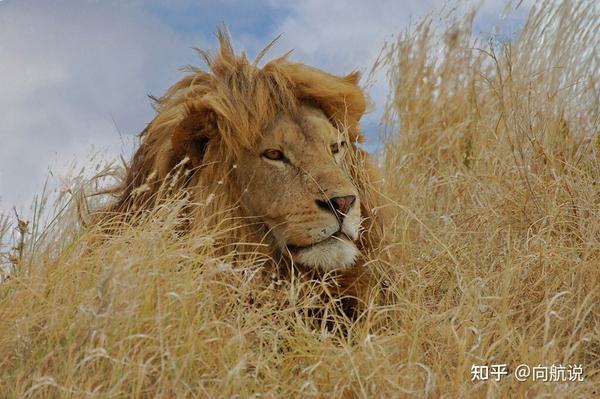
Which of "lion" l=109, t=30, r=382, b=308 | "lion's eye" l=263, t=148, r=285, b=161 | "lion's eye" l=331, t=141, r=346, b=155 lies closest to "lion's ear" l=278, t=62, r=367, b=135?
"lion" l=109, t=30, r=382, b=308

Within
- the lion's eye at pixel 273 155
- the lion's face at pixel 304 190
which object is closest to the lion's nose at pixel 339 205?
the lion's face at pixel 304 190

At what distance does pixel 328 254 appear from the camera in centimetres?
345

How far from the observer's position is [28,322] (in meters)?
2.99

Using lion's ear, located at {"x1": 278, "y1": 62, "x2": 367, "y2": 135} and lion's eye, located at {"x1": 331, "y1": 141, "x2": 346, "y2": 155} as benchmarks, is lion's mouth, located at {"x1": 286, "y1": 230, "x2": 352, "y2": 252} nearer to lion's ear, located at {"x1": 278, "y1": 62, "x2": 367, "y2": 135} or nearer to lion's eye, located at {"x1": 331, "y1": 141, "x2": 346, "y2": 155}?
lion's eye, located at {"x1": 331, "y1": 141, "x2": 346, "y2": 155}

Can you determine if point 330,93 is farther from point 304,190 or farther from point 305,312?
point 305,312

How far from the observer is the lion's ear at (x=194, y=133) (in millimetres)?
3717

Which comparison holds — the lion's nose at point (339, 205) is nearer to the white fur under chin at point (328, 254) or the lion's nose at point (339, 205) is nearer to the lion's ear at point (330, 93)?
the white fur under chin at point (328, 254)

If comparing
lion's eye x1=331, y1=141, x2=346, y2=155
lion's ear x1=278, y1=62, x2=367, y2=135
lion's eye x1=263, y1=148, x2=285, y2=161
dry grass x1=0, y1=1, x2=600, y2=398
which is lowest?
dry grass x1=0, y1=1, x2=600, y2=398

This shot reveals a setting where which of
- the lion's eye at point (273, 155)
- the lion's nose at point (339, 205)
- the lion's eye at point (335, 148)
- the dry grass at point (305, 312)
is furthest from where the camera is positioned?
the lion's eye at point (335, 148)

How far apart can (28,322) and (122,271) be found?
372 mm

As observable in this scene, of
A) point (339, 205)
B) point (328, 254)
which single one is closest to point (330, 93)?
point (339, 205)

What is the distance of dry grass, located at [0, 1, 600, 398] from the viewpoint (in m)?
2.83

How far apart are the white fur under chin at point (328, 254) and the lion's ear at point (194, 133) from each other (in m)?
0.64

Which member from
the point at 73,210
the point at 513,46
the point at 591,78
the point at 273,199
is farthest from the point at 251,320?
the point at 513,46
